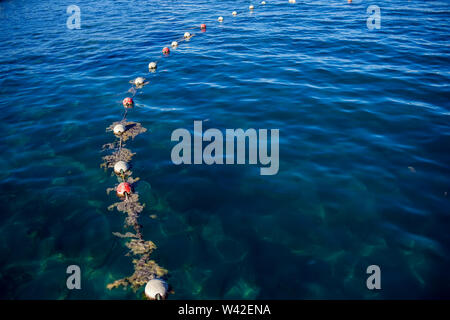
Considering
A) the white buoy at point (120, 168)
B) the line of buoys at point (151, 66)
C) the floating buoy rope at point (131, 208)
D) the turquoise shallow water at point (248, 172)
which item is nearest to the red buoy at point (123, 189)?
the floating buoy rope at point (131, 208)

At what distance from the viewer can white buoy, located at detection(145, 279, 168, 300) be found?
5843 mm

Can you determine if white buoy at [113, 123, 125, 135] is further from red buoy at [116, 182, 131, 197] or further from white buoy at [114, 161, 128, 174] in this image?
red buoy at [116, 182, 131, 197]

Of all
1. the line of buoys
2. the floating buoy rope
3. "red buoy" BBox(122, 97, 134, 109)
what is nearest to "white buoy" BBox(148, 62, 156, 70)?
the line of buoys

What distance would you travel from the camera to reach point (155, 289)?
586 centimetres

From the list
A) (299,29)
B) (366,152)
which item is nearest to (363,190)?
(366,152)

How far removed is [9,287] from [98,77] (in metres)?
12.0

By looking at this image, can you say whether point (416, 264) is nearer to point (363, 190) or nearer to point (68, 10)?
point (363, 190)

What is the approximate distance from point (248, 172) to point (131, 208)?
373cm

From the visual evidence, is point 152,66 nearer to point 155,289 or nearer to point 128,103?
point 128,103

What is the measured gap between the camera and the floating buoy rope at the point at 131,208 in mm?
6175

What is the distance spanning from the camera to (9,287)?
243 inches

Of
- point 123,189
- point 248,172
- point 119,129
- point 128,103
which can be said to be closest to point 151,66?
point 128,103
